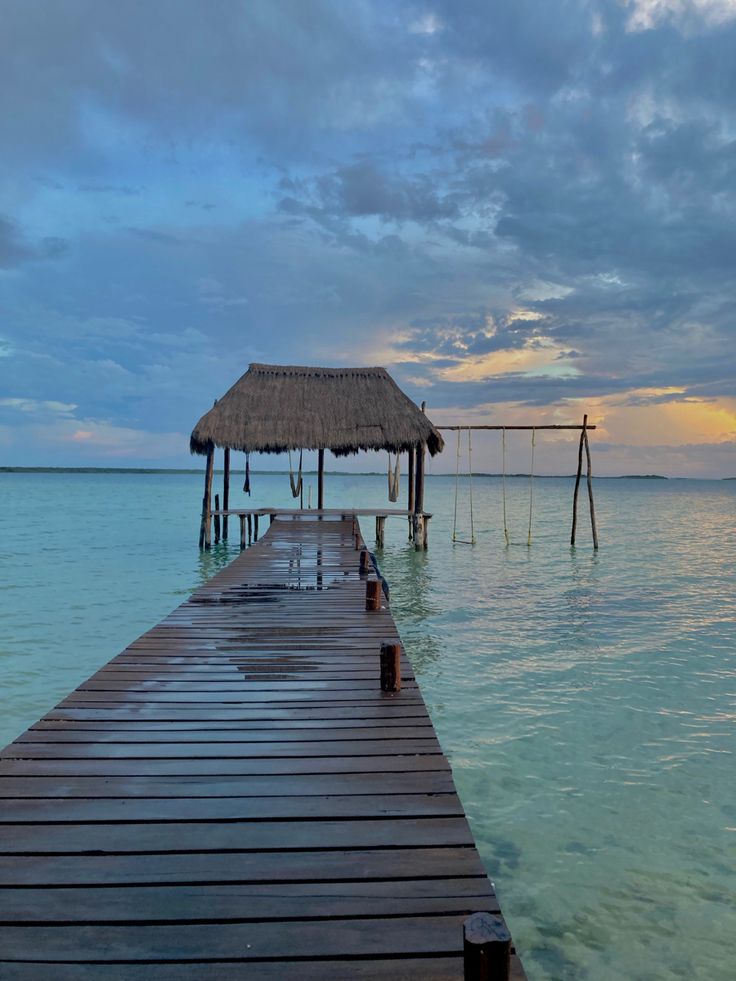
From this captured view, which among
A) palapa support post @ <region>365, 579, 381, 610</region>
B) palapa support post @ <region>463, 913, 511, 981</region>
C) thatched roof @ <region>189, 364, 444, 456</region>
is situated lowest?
palapa support post @ <region>365, 579, 381, 610</region>

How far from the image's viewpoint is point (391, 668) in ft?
16.3

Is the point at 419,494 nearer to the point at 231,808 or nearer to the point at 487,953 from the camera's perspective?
the point at 231,808

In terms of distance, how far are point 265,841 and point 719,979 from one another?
8.35 ft

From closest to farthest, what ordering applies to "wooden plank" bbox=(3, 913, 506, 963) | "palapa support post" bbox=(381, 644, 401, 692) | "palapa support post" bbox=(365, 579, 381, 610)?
"wooden plank" bbox=(3, 913, 506, 963), "palapa support post" bbox=(381, 644, 401, 692), "palapa support post" bbox=(365, 579, 381, 610)

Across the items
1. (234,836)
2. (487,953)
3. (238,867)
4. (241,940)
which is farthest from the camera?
(234,836)

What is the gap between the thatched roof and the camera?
64.1 ft

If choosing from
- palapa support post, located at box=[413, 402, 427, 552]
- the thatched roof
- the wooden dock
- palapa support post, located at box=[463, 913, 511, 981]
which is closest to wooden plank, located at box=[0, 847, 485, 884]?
the wooden dock

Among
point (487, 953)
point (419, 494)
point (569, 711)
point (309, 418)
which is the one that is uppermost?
point (309, 418)

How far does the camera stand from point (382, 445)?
786 inches

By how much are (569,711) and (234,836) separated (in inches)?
208

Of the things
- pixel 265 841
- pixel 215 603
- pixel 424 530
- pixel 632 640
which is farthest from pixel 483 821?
pixel 424 530

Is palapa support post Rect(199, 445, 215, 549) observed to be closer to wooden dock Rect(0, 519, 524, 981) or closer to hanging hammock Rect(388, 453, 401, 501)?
hanging hammock Rect(388, 453, 401, 501)

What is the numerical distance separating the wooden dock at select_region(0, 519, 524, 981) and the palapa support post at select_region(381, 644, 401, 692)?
0.08m

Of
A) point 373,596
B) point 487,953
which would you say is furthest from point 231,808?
point 373,596
